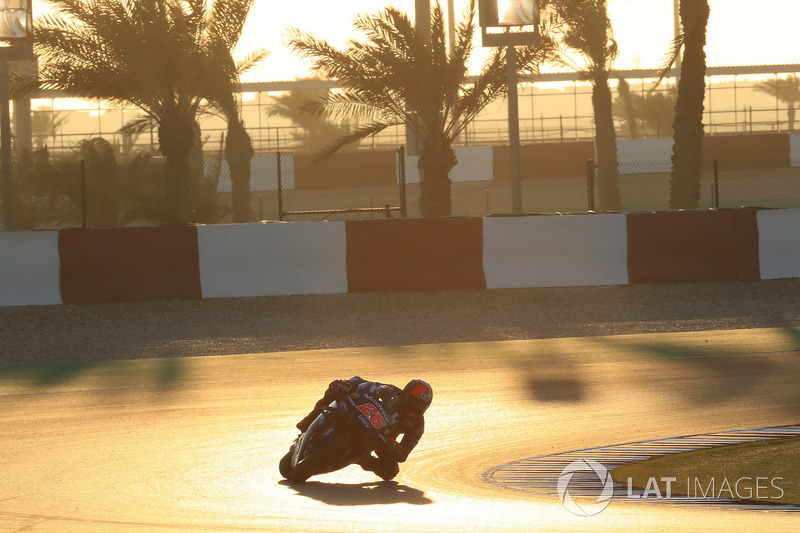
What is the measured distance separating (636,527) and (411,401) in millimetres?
1657

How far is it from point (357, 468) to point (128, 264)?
8449 millimetres

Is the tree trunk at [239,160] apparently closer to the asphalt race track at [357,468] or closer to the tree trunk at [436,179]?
the tree trunk at [436,179]

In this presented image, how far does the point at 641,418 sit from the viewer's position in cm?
880

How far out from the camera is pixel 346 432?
22.5ft

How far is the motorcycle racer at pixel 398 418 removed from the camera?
688cm

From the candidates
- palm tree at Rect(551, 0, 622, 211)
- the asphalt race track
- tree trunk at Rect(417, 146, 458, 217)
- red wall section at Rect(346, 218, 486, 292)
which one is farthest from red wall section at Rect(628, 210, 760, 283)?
palm tree at Rect(551, 0, 622, 211)

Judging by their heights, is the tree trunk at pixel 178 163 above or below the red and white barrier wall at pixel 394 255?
above

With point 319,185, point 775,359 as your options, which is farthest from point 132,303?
point 319,185

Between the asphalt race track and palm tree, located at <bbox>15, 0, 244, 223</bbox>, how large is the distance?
1110 cm

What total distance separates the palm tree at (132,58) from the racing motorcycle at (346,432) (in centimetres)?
1629

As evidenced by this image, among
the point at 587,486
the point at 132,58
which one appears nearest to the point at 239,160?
the point at 132,58

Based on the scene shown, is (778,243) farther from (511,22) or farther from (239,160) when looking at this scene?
(239,160)

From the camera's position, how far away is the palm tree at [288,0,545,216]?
21.5m

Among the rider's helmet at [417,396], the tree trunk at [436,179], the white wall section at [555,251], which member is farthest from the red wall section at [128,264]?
the rider's helmet at [417,396]
